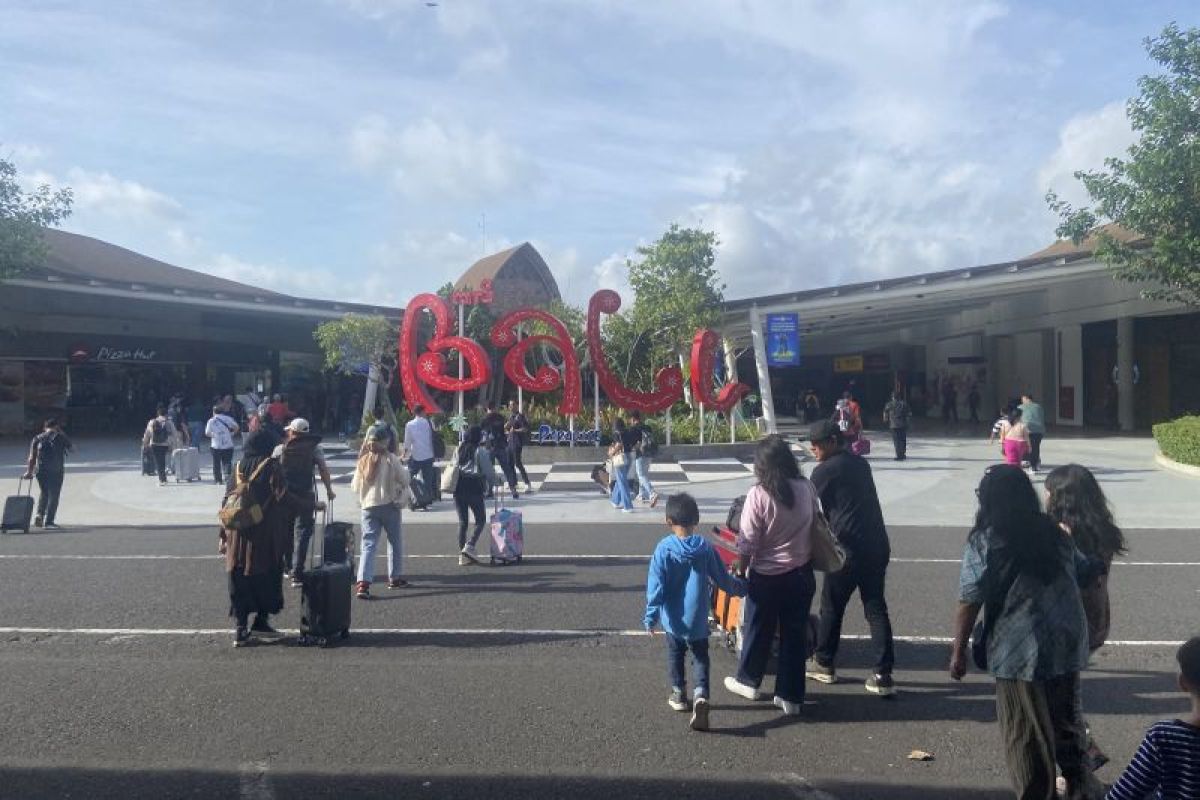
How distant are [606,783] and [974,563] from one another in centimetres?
194

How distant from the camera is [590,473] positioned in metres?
20.3

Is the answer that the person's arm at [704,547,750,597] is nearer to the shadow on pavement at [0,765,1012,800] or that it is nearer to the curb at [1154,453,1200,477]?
the shadow on pavement at [0,765,1012,800]

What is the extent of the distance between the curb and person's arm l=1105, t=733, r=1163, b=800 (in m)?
17.8

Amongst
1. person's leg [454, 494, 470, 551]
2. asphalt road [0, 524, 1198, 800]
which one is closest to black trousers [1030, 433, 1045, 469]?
asphalt road [0, 524, 1198, 800]

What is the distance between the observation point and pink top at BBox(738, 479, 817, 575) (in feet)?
18.9

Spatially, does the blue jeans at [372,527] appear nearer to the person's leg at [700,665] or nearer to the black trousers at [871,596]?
the person's leg at [700,665]

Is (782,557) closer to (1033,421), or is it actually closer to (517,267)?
(1033,421)

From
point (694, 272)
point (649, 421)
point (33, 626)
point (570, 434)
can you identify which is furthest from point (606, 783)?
point (694, 272)

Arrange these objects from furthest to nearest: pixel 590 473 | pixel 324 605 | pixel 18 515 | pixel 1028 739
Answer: pixel 590 473, pixel 18 515, pixel 324 605, pixel 1028 739

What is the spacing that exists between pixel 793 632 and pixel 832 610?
23.5 inches

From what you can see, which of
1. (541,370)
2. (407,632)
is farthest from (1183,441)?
(407,632)

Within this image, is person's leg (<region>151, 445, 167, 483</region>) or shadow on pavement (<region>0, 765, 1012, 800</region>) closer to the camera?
shadow on pavement (<region>0, 765, 1012, 800</region>)

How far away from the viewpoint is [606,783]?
4.85m

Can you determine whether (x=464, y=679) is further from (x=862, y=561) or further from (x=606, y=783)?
(x=862, y=561)
